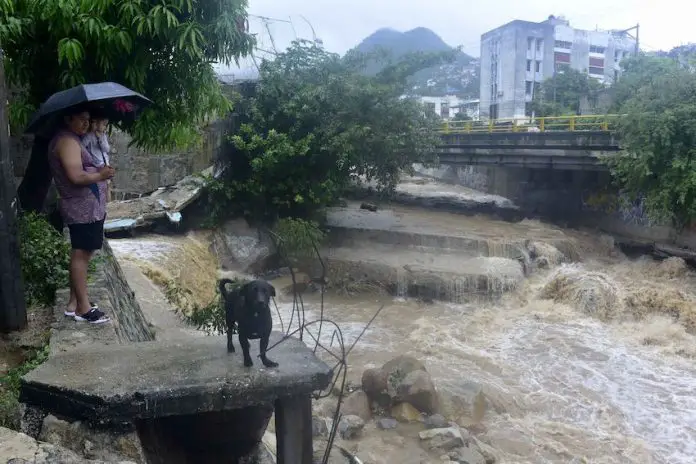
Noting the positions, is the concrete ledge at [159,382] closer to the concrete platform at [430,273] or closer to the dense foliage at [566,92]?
the concrete platform at [430,273]

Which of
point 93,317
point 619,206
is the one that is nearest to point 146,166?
point 93,317

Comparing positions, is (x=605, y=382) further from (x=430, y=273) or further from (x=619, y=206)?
(x=619, y=206)

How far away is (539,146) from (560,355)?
379 inches

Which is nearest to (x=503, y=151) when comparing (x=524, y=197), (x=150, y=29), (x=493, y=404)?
(x=524, y=197)

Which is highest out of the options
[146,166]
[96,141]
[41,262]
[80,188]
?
[96,141]

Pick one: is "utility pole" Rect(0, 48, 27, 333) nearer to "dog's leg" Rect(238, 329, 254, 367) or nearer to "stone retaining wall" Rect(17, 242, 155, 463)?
"stone retaining wall" Rect(17, 242, 155, 463)

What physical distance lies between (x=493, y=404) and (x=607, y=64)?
3673 centimetres

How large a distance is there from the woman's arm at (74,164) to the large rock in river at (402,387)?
4906 millimetres

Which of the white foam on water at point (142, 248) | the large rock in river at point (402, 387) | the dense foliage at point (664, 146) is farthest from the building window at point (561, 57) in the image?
the large rock in river at point (402, 387)

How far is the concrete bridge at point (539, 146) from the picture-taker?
16.6m

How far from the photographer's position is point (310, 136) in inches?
559

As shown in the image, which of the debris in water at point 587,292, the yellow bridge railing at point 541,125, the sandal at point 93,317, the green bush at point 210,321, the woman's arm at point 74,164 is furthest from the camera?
the yellow bridge railing at point 541,125

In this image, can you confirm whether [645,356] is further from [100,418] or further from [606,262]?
[100,418]

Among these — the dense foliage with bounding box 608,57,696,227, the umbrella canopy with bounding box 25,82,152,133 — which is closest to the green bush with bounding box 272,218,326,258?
the dense foliage with bounding box 608,57,696,227
